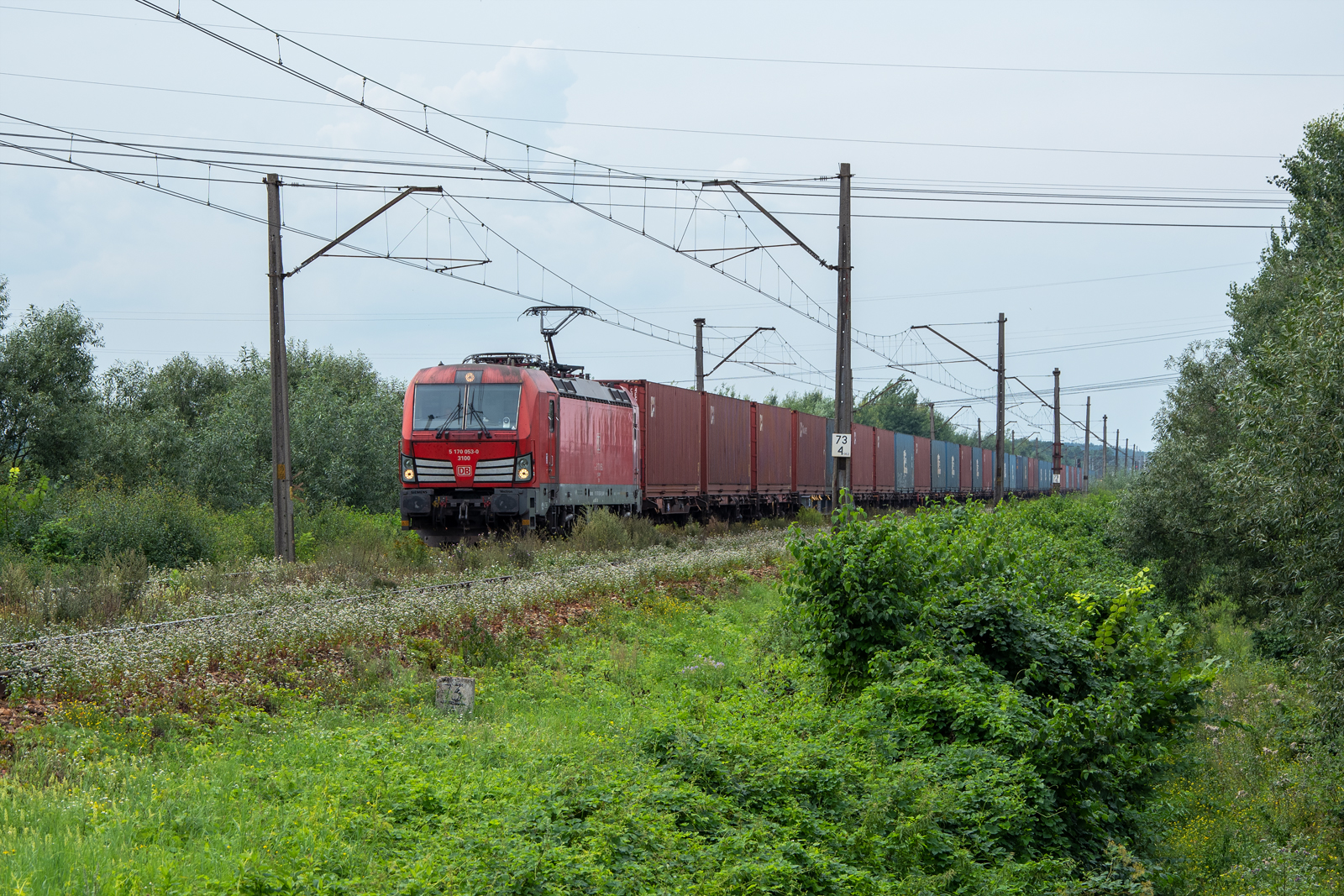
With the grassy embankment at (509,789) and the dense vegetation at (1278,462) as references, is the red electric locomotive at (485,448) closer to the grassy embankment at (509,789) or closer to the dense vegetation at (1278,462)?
the grassy embankment at (509,789)

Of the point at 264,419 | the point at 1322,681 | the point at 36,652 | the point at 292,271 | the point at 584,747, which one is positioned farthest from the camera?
the point at 264,419

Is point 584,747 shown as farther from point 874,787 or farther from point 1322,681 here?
point 1322,681

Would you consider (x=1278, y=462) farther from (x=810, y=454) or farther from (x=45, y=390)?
(x=45, y=390)

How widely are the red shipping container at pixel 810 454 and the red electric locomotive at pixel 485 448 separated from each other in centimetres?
1772

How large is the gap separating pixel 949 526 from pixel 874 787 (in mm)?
6407

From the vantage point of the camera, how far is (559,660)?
1135 cm

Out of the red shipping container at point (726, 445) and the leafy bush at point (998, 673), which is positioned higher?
the red shipping container at point (726, 445)

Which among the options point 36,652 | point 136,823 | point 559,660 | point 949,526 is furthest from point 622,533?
point 136,823

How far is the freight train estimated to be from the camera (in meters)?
20.0

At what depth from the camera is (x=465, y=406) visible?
67.1 feet

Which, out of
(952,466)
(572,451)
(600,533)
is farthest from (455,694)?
(952,466)

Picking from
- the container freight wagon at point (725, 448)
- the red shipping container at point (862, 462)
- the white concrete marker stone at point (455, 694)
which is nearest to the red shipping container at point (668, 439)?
the container freight wagon at point (725, 448)

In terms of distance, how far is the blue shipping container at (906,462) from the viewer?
4706 centimetres

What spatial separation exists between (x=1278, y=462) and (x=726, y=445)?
17603 mm
